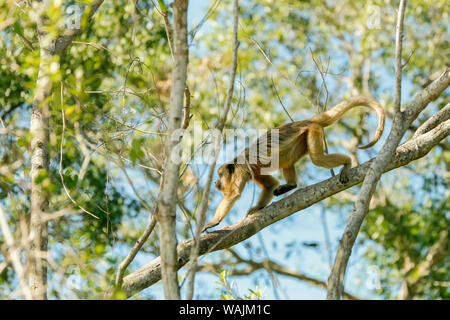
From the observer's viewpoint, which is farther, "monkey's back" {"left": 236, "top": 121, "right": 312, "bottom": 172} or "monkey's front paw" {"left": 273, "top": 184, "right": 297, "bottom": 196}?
"monkey's front paw" {"left": 273, "top": 184, "right": 297, "bottom": 196}

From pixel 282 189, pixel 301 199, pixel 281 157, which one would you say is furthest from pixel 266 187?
pixel 301 199

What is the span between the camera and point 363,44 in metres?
12.8

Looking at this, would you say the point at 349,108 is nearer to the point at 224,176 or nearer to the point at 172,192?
the point at 224,176

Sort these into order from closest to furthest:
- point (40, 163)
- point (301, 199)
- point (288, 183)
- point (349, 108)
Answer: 1. point (40, 163)
2. point (301, 199)
3. point (349, 108)
4. point (288, 183)

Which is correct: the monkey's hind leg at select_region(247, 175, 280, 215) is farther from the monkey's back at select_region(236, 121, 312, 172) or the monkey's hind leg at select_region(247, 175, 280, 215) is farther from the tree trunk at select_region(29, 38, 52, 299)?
the tree trunk at select_region(29, 38, 52, 299)

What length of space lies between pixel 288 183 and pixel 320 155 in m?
0.90

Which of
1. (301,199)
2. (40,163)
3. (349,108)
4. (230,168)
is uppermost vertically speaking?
(349,108)

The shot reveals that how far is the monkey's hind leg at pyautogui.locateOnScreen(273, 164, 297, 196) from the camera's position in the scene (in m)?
7.48

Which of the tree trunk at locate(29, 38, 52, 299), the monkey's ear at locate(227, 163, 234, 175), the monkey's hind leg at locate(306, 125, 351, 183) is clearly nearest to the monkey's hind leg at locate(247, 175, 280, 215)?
the monkey's ear at locate(227, 163, 234, 175)

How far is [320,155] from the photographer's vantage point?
681 cm

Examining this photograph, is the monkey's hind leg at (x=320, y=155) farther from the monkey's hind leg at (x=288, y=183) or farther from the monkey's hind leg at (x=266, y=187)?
the monkey's hind leg at (x=266, y=187)

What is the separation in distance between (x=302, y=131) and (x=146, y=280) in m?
2.96
